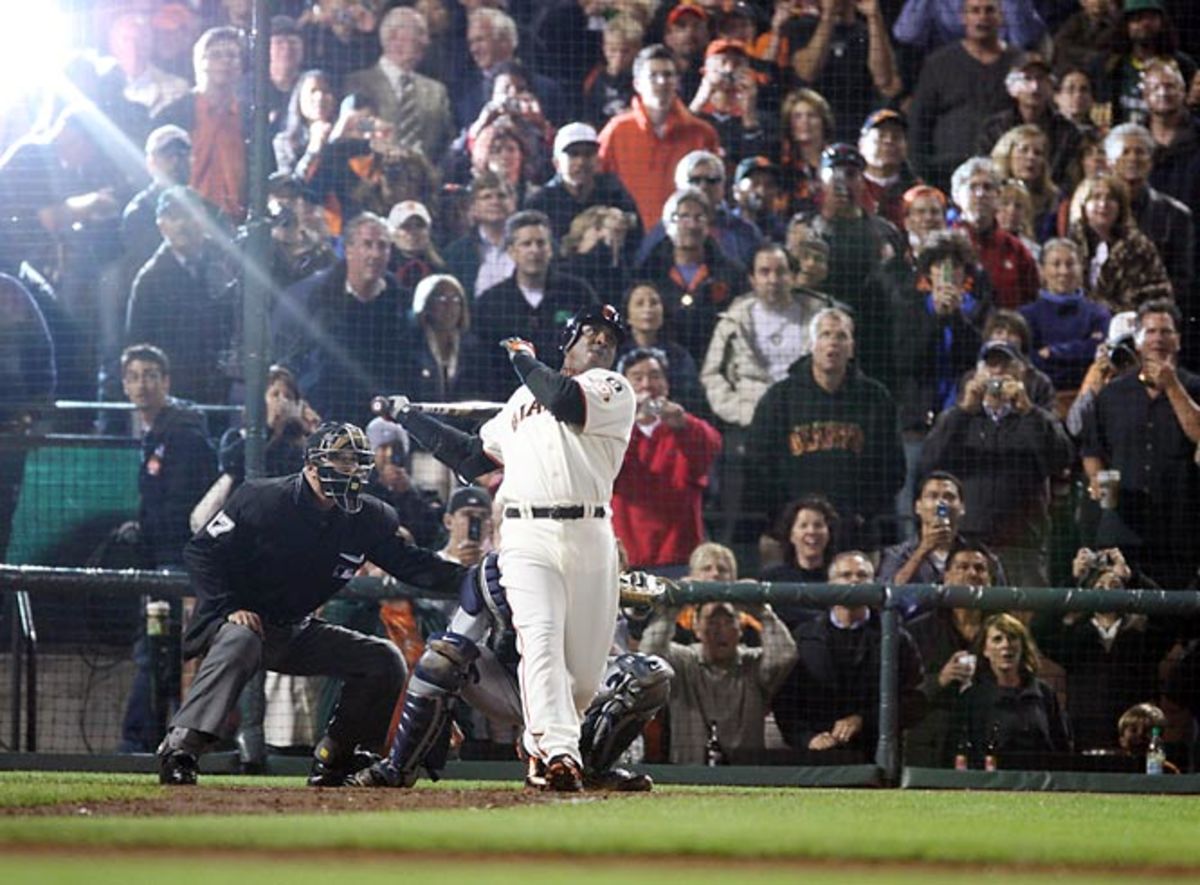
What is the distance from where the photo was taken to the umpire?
7.88 meters

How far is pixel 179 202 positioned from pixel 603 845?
6.26 m

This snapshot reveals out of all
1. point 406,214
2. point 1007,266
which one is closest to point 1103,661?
point 1007,266

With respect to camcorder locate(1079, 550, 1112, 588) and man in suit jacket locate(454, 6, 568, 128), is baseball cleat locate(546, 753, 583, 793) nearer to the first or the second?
camcorder locate(1079, 550, 1112, 588)

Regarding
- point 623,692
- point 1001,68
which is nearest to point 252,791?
point 623,692

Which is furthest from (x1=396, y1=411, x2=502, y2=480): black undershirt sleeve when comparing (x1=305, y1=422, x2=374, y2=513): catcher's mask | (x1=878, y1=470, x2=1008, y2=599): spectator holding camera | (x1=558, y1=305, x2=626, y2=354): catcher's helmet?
→ (x1=878, y1=470, x2=1008, y2=599): spectator holding camera

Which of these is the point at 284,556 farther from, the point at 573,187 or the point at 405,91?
the point at 405,91

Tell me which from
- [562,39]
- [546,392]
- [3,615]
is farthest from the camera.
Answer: [562,39]

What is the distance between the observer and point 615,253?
11227mm

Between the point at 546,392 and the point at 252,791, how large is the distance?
1754 mm

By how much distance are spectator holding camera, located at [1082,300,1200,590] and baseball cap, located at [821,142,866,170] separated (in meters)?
1.94

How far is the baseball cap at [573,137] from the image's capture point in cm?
1148

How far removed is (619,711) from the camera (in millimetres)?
7617

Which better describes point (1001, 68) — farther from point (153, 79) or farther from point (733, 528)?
point (153, 79)

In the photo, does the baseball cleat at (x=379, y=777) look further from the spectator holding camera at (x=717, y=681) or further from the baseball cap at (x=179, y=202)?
the baseball cap at (x=179, y=202)
